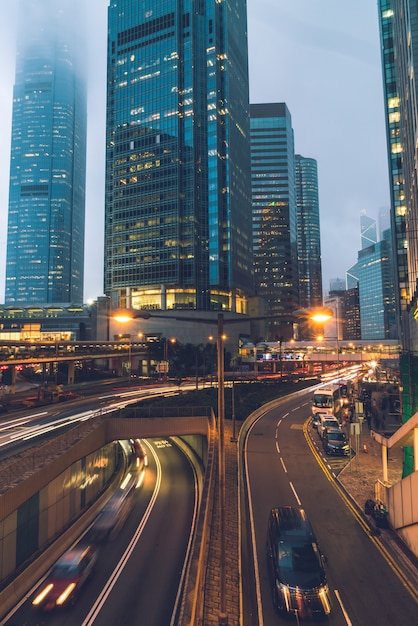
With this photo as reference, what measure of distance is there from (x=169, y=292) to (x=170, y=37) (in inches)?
3503

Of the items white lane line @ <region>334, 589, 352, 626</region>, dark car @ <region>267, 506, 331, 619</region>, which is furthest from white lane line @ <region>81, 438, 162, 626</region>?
white lane line @ <region>334, 589, 352, 626</region>

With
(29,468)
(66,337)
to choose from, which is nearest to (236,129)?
(66,337)

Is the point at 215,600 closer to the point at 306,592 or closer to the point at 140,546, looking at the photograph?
the point at 306,592

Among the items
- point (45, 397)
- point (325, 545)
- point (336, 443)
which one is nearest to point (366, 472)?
point (336, 443)

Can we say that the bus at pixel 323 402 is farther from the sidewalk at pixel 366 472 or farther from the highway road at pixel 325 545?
the highway road at pixel 325 545

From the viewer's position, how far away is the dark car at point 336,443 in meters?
31.2

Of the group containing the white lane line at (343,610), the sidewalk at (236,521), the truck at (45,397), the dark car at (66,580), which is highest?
the truck at (45,397)

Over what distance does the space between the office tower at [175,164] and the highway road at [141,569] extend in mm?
89681

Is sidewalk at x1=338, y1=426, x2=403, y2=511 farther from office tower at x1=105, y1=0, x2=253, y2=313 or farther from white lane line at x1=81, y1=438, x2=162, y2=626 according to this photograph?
office tower at x1=105, y1=0, x2=253, y2=313

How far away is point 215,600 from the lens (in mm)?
13734

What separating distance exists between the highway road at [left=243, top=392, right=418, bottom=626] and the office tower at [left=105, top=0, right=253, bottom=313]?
3614 inches

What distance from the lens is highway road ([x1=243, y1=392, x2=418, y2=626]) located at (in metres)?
13.4

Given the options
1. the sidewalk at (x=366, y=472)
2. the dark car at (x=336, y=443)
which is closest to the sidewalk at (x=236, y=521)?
the sidewalk at (x=366, y=472)

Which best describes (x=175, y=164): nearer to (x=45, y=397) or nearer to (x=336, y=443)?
(x=45, y=397)
